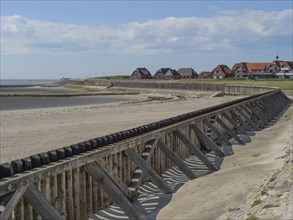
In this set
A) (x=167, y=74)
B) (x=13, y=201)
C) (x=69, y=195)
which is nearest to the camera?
(x=13, y=201)

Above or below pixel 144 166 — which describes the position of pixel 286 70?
above

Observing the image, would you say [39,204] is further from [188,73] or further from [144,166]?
[188,73]

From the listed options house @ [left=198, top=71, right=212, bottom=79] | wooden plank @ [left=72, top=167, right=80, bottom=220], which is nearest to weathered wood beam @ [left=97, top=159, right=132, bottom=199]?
wooden plank @ [left=72, top=167, right=80, bottom=220]

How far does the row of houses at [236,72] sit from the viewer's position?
5512 inches

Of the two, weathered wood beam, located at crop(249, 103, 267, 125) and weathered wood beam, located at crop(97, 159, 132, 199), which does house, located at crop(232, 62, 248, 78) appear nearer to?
weathered wood beam, located at crop(249, 103, 267, 125)

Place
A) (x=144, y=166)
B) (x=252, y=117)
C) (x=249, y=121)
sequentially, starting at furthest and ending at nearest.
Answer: (x=252, y=117) → (x=249, y=121) → (x=144, y=166)

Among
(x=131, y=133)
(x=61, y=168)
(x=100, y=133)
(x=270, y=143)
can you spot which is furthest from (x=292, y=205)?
(x=100, y=133)

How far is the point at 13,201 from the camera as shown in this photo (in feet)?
19.1

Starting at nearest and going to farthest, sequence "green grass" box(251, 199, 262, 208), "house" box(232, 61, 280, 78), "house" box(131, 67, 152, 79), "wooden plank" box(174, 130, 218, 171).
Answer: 1. "green grass" box(251, 199, 262, 208)
2. "wooden plank" box(174, 130, 218, 171)
3. "house" box(232, 61, 280, 78)
4. "house" box(131, 67, 152, 79)

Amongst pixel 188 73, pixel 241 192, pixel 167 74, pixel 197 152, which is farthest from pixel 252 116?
pixel 188 73

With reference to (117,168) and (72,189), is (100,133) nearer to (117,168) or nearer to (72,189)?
(117,168)

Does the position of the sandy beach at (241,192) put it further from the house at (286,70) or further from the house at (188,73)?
the house at (188,73)

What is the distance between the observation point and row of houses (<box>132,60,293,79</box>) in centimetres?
14000

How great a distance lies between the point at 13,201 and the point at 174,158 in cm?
622
